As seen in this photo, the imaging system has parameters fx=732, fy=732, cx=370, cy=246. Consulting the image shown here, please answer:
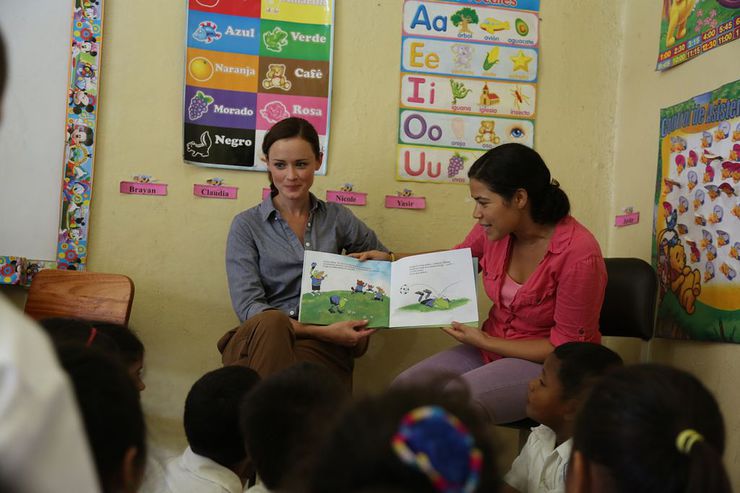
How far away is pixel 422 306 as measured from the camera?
2.64 m

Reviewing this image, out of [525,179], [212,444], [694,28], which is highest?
[694,28]

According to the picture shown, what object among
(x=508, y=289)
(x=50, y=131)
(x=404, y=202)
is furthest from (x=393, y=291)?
(x=50, y=131)

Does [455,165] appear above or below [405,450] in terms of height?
above

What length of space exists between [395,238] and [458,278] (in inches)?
29.2

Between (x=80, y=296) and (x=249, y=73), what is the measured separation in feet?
3.88

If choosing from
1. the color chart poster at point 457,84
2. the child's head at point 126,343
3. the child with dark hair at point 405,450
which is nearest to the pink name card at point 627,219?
the color chart poster at point 457,84

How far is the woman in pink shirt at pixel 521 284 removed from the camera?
7.94 ft

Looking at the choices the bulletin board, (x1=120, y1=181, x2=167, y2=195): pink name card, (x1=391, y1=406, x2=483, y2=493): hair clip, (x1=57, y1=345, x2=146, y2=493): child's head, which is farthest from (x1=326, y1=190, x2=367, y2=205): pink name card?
(x1=391, y1=406, x2=483, y2=493): hair clip

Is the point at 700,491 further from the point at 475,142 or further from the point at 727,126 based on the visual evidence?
the point at 475,142

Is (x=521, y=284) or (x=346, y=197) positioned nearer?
(x=521, y=284)

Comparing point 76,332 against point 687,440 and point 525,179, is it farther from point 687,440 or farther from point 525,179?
point 525,179

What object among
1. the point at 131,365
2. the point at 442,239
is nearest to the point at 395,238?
the point at 442,239

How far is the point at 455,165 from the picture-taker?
11.0ft

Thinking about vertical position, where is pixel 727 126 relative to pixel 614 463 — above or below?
above
